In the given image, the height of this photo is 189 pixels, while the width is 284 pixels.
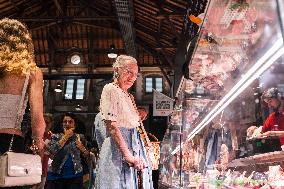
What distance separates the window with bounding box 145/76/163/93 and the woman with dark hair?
20.8 m

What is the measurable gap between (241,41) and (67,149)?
312 centimetres

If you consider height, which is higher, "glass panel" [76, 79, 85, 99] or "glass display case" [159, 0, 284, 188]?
"glass panel" [76, 79, 85, 99]

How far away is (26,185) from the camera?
203cm

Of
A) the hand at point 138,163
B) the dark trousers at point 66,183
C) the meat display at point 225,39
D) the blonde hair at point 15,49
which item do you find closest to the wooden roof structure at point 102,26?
the meat display at point 225,39

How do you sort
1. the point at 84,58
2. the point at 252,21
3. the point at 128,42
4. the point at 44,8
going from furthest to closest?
1. the point at 84,58
2. the point at 44,8
3. the point at 128,42
4. the point at 252,21

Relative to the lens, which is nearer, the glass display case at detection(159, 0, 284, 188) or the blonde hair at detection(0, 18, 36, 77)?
the glass display case at detection(159, 0, 284, 188)

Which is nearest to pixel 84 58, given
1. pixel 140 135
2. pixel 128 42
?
pixel 128 42

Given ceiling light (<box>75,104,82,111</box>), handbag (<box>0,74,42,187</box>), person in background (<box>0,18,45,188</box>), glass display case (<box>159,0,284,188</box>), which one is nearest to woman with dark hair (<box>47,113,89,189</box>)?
glass display case (<box>159,0,284,188</box>)

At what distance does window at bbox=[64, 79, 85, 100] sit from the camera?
86.6 ft

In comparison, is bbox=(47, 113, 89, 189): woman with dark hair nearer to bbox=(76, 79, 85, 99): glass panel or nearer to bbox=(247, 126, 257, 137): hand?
bbox=(247, 126, 257, 137): hand

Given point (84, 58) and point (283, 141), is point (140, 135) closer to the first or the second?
point (283, 141)

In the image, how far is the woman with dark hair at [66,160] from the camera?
4598 mm

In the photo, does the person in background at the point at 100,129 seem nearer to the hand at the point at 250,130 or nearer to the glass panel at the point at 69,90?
the hand at the point at 250,130

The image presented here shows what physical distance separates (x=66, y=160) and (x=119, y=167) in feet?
7.10
